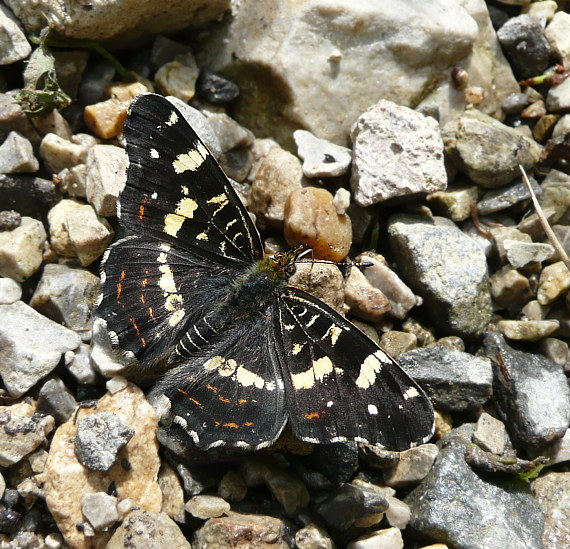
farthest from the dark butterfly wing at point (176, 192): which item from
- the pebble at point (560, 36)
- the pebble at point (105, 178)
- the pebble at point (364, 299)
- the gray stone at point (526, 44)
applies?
the pebble at point (560, 36)

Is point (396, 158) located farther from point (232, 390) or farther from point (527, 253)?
point (232, 390)

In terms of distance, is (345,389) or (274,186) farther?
(274,186)

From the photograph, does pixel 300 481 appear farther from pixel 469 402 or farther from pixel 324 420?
pixel 469 402

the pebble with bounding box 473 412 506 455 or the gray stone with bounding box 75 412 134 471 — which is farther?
the pebble with bounding box 473 412 506 455

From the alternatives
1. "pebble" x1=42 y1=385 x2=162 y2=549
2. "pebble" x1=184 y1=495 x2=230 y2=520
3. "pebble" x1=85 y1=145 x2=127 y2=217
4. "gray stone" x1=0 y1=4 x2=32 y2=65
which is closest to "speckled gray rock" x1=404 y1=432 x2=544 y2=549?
"pebble" x1=184 y1=495 x2=230 y2=520

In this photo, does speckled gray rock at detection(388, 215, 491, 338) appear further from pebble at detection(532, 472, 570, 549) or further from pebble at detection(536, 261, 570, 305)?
pebble at detection(532, 472, 570, 549)

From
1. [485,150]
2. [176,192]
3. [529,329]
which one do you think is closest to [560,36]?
[485,150]
